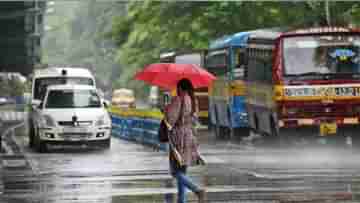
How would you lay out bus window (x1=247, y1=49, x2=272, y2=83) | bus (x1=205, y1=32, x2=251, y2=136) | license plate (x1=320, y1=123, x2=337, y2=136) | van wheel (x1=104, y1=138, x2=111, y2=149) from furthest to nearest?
bus (x1=205, y1=32, x2=251, y2=136) → van wheel (x1=104, y1=138, x2=111, y2=149) → bus window (x1=247, y1=49, x2=272, y2=83) → license plate (x1=320, y1=123, x2=337, y2=136)

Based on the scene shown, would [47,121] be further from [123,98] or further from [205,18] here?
[123,98]

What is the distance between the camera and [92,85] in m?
33.8

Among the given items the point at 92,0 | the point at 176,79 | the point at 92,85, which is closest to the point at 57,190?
the point at 176,79

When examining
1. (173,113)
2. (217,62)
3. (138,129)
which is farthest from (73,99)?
(173,113)

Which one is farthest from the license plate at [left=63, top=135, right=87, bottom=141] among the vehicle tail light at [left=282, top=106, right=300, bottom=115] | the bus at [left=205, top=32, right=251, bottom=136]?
the bus at [left=205, top=32, right=251, bottom=136]

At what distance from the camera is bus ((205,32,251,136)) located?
35281 millimetres

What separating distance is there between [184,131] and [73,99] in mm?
16156

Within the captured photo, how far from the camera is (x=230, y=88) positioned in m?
35.9

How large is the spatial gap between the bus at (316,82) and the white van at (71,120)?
432cm

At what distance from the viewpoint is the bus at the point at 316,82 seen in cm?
2895

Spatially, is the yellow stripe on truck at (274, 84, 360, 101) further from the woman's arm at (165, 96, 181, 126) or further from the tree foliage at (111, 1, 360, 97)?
the tree foliage at (111, 1, 360, 97)

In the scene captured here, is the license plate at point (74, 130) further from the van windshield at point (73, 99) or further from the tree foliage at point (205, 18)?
the tree foliage at point (205, 18)

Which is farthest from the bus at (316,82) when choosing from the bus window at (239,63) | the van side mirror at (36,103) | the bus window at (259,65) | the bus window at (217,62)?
the bus window at (217,62)

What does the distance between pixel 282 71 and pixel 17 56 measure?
2842 inches
